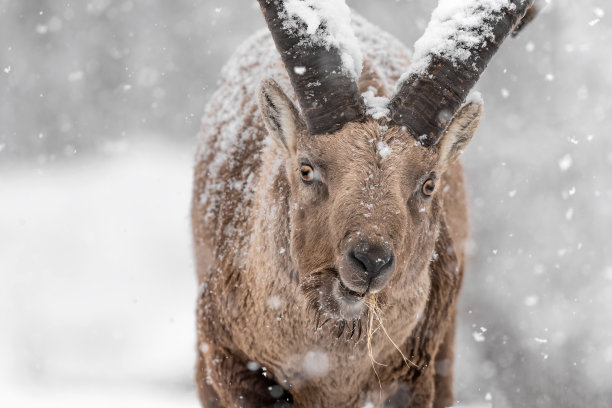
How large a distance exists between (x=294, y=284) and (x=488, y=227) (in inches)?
328

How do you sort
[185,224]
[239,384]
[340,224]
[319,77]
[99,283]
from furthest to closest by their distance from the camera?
[185,224] < [99,283] < [239,384] < [319,77] < [340,224]

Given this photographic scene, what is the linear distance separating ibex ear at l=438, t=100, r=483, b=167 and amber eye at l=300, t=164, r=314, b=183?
30.2 inches

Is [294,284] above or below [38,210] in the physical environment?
below

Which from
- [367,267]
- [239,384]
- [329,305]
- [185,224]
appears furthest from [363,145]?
[185,224]

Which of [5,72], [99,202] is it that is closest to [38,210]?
[99,202]

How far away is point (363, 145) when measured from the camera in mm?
4051

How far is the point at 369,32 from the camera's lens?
711 cm

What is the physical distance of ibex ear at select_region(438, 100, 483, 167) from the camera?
4.43 m

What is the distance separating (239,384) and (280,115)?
1.76 metres

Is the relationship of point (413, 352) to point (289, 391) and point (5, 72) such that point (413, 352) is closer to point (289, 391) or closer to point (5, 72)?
point (289, 391)

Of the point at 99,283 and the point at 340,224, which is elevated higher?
the point at 99,283

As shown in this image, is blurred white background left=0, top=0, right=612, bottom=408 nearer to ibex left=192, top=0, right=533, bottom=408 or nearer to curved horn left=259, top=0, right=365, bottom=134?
ibex left=192, top=0, right=533, bottom=408

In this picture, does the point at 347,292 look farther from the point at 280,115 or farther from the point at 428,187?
the point at 280,115

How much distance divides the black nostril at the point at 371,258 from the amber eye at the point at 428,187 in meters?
0.69
